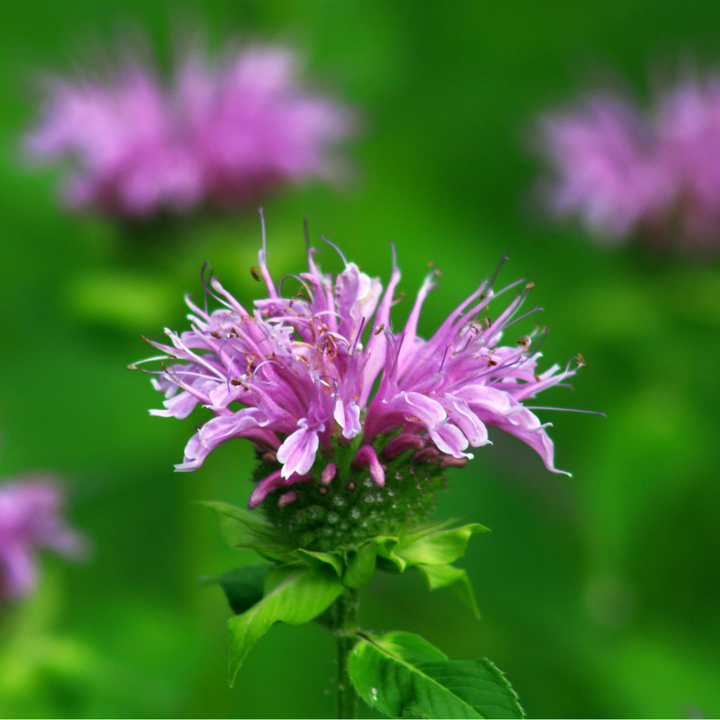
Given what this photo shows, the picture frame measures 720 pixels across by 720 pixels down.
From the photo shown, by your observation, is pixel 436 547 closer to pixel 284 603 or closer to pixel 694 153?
pixel 284 603

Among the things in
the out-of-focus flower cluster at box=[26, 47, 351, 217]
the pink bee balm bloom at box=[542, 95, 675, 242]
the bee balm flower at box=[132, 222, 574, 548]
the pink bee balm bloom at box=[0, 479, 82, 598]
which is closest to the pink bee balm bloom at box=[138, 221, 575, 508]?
the bee balm flower at box=[132, 222, 574, 548]

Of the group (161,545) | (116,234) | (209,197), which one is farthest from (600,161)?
(161,545)

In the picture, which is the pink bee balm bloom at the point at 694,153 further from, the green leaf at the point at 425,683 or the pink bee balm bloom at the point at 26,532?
the green leaf at the point at 425,683

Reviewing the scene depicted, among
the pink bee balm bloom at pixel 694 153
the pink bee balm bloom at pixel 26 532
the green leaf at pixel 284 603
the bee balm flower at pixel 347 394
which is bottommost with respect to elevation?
the green leaf at pixel 284 603

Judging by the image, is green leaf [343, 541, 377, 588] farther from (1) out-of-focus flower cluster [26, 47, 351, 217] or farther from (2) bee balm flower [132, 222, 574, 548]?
(1) out-of-focus flower cluster [26, 47, 351, 217]

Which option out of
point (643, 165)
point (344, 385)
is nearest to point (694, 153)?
point (643, 165)

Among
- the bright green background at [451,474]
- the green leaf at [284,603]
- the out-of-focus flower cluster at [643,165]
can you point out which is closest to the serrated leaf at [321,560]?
the green leaf at [284,603]

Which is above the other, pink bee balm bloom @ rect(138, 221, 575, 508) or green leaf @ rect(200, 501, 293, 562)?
pink bee balm bloom @ rect(138, 221, 575, 508)
